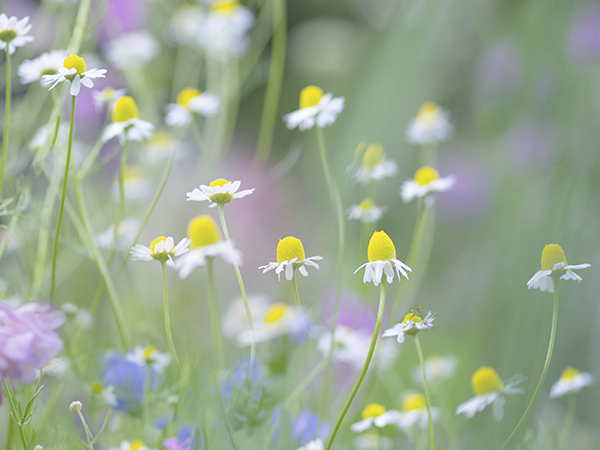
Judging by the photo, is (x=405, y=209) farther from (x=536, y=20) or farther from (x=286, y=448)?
(x=286, y=448)

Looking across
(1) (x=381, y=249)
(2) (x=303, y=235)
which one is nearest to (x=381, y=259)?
(1) (x=381, y=249)

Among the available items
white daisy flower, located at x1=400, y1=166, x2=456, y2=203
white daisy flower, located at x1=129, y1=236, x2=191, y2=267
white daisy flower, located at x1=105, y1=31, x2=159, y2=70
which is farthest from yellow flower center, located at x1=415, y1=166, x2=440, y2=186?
white daisy flower, located at x1=105, y1=31, x2=159, y2=70

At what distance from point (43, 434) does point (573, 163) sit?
0.34 meters

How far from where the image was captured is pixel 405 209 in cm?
58

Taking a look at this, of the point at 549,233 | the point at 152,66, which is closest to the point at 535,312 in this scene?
the point at 549,233

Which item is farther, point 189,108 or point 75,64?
point 189,108

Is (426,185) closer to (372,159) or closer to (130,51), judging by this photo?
(372,159)

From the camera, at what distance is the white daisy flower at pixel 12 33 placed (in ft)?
0.57

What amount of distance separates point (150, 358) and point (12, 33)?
0.42 ft

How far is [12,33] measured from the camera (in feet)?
0.57

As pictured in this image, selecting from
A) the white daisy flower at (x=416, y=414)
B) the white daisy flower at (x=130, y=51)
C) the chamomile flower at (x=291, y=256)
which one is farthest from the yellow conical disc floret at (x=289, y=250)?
the white daisy flower at (x=130, y=51)

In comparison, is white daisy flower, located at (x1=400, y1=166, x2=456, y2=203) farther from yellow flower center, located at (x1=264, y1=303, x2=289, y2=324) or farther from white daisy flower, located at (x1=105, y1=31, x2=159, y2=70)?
white daisy flower, located at (x1=105, y1=31, x2=159, y2=70)

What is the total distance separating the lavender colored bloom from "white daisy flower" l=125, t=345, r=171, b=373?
2.7 inches

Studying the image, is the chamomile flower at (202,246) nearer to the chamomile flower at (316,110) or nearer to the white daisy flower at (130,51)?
the chamomile flower at (316,110)
